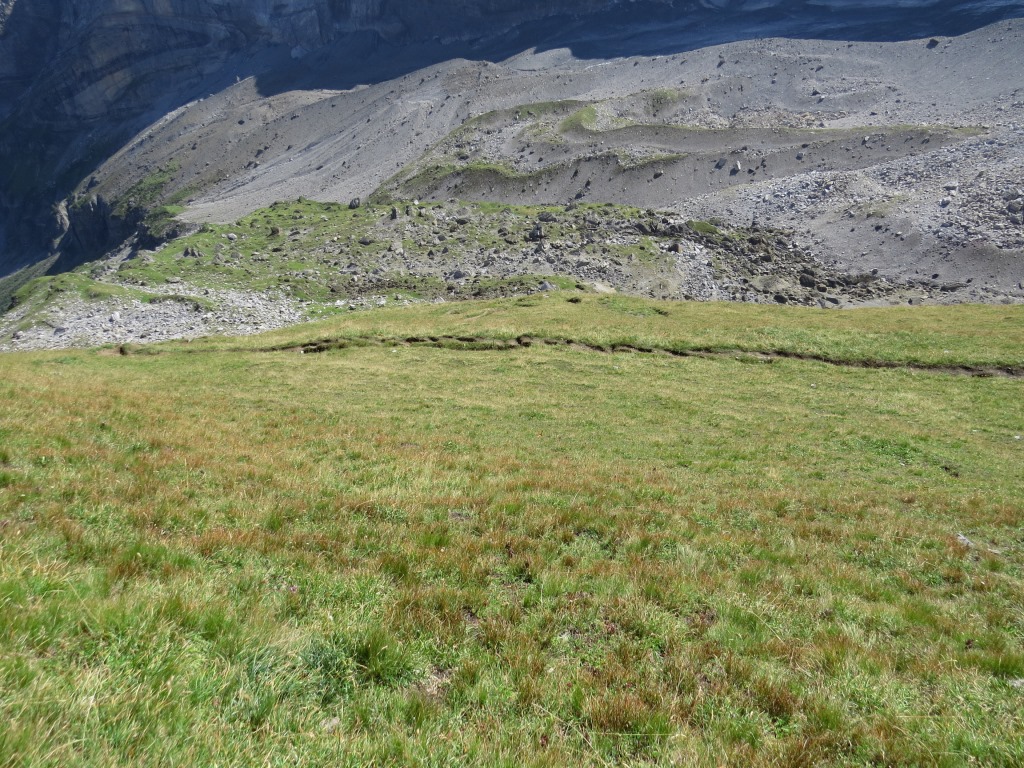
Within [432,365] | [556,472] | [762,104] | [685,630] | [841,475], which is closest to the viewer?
[685,630]

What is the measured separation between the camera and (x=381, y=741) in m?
3.56

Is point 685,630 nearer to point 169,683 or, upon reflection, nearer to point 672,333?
point 169,683

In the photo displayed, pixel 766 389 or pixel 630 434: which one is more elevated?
pixel 630 434

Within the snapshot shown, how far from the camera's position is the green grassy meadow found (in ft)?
12.0

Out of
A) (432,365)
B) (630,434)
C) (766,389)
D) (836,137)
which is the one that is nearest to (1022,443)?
(766,389)

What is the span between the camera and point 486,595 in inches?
247

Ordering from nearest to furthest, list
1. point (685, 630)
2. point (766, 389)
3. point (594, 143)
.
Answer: point (685, 630) → point (766, 389) → point (594, 143)

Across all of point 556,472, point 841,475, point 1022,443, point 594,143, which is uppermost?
point 594,143

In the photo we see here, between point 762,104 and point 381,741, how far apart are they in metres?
221

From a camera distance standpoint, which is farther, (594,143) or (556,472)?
(594,143)

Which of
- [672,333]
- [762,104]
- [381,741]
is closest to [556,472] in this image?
[381,741]

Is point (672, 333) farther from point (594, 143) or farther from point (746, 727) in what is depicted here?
point (594, 143)

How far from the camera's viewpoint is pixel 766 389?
29.2 meters

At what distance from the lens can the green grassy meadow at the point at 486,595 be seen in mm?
3646
